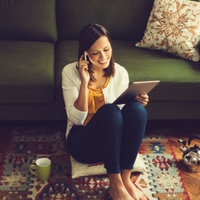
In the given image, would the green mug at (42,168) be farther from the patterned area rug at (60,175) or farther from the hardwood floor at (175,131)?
the hardwood floor at (175,131)

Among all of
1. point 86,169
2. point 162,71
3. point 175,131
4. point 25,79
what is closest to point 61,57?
point 25,79

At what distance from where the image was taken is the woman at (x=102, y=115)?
1593 millimetres

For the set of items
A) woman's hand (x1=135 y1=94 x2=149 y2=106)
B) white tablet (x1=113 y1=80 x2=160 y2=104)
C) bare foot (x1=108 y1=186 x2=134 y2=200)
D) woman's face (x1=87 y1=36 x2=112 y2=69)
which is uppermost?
woman's face (x1=87 y1=36 x2=112 y2=69)

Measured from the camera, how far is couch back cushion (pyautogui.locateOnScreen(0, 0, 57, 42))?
229cm

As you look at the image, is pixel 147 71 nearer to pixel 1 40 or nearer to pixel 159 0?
pixel 159 0

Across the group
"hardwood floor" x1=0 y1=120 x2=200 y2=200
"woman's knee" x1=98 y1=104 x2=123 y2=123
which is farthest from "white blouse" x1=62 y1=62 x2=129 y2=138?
"hardwood floor" x1=0 y1=120 x2=200 y2=200

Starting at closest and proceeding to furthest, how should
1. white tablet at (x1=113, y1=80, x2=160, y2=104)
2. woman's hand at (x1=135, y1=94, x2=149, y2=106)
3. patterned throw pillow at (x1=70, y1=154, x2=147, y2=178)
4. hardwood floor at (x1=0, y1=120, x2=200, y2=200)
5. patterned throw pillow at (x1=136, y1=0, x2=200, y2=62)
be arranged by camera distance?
white tablet at (x1=113, y1=80, x2=160, y2=104), woman's hand at (x1=135, y1=94, x2=149, y2=106), patterned throw pillow at (x1=70, y1=154, x2=147, y2=178), hardwood floor at (x1=0, y1=120, x2=200, y2=200), patterned throw pillow at (x1=136, y1=0, x2=200, y2=62)

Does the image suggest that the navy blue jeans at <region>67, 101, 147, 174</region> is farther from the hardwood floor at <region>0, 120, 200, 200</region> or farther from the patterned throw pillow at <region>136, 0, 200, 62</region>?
the patterned throw pillow at <region>136, 0, 200, 62</region>

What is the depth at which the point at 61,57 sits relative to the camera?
7.04 ft

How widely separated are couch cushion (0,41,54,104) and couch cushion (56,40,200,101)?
59 millimetres

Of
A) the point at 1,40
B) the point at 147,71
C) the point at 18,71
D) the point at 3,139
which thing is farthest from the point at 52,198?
the point at 1,40

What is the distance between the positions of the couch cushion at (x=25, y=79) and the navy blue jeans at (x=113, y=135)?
33 cm

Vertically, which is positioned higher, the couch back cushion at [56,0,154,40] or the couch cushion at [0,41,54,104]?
the couch back cushion at [56,0,154,40]

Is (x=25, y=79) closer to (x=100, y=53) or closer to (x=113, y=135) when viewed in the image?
(x=100, y=53)
